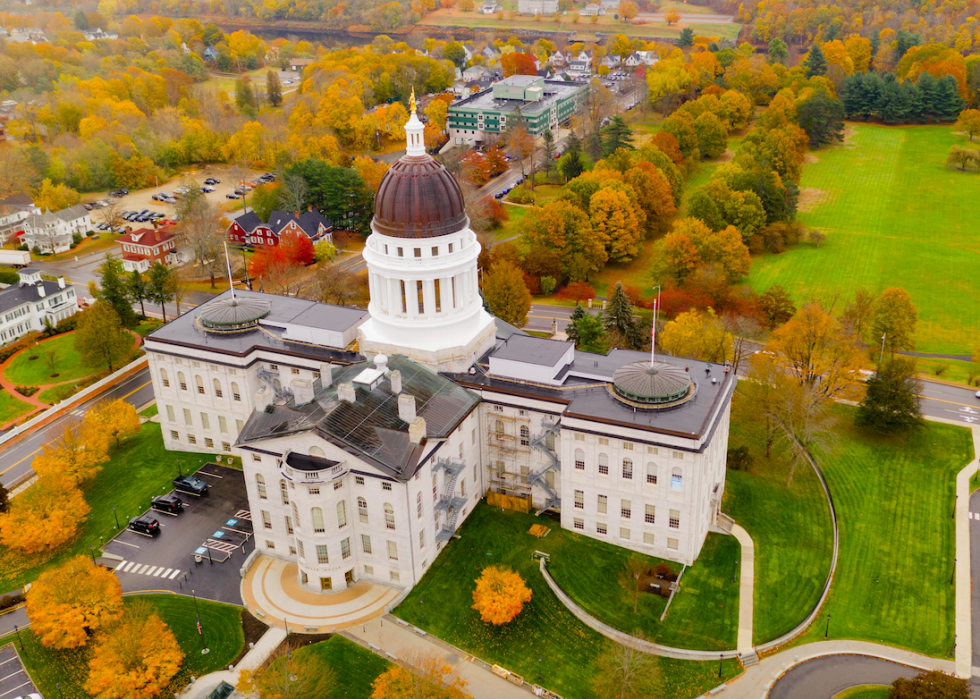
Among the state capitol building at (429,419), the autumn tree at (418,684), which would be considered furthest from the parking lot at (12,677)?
the autumn tree at (418,684)

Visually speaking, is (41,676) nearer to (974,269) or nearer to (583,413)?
(583,413)

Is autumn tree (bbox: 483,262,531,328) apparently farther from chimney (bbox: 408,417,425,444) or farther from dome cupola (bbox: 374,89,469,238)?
chimney (bbox: 408,417,425,444)

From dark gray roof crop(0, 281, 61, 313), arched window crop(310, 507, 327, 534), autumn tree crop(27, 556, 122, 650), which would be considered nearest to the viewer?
autumn tree crop(27, 556, 122, 650)

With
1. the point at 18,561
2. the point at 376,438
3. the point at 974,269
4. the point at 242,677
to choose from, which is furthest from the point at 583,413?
the point at 974,269

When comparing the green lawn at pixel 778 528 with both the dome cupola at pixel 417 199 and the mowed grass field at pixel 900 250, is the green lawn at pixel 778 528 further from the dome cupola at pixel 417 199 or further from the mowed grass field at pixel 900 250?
the mowed grass field at pixel 900 250

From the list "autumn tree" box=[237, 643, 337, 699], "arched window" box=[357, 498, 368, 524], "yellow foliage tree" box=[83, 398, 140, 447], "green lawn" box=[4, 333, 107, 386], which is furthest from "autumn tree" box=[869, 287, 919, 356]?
"green lawn" box=[4, 333, 107, 386]

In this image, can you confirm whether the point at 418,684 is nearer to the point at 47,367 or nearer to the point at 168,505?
the point at 168,505
